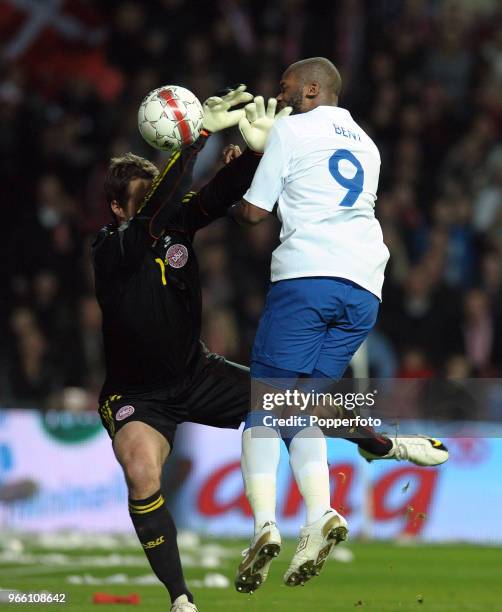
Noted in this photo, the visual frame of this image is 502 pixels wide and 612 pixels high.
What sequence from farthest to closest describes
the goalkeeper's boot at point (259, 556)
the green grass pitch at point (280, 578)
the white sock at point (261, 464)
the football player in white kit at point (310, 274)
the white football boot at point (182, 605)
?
the green grass pitch at point (280, 578) < the white football boot at point (182, 605) < the white sock at point (261, 464) < the football player in white kit at point (310, 274) < the goalkeeper's boot at point (259, 556)

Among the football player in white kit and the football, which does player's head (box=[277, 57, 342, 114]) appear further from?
the football

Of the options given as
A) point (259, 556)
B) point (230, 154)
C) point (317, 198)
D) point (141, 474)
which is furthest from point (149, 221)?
point (259, 556)

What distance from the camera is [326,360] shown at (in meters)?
8.31

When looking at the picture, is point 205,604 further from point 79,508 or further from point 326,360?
point 79,508

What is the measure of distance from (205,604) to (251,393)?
2.02m

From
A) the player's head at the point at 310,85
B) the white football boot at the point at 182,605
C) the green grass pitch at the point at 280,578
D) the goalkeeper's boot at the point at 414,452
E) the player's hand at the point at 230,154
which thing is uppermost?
the player's head at the point at 310,85

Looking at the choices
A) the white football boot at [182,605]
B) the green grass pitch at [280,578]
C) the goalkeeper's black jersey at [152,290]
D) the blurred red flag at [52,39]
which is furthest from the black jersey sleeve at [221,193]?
the blurred red flag at [52,39]

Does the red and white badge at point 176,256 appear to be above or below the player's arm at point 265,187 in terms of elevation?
below

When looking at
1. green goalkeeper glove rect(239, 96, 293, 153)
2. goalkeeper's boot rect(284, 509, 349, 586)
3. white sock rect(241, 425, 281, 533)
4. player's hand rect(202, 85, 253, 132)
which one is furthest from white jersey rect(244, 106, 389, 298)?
goalkeeper's boot rect(284, 509, 349, 586)

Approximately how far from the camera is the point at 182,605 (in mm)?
8312

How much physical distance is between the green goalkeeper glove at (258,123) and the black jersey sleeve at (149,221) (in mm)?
299

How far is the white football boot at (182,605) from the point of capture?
8281 mm

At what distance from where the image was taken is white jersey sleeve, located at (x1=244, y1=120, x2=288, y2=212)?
26.5ft

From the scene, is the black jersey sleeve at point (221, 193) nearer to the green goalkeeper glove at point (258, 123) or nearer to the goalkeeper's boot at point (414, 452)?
the green goalkeeper glove at point (258, 123)
